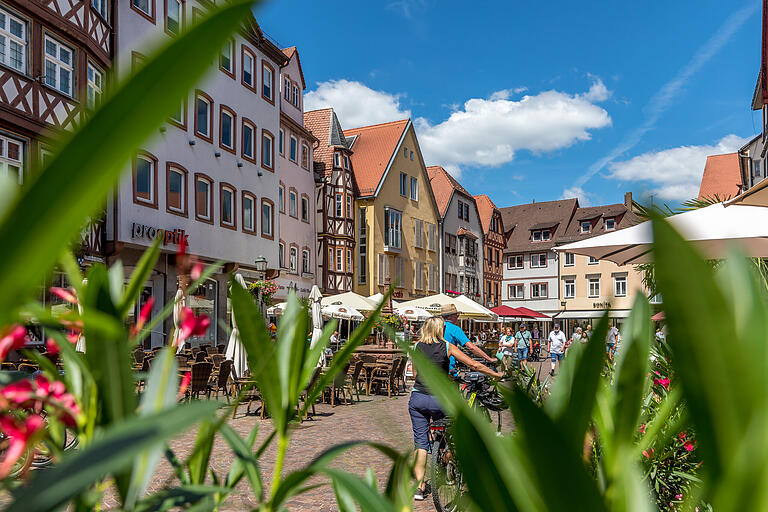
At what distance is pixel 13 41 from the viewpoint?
1408 centimetres

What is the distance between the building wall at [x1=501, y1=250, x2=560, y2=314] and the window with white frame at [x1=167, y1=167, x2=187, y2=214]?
132 feet

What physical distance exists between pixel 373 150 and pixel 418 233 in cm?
581

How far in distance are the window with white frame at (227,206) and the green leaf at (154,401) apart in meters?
22.9

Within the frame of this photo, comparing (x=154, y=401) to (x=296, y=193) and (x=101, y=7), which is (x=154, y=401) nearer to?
(x=101, y=7)

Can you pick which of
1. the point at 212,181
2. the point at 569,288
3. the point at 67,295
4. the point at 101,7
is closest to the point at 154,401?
the point at 67,295

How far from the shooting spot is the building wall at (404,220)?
3678 centimetres

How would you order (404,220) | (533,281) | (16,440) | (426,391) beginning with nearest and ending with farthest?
(16,440) → (426,391) → (404,220) → (533,281)

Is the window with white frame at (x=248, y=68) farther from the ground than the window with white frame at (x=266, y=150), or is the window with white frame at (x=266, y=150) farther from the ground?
the window with white frame at (x=248, y=68)

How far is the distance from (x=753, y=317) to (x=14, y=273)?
38 centimetres

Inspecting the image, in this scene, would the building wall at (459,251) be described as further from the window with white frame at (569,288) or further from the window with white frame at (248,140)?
the window with white frame at (248,140)

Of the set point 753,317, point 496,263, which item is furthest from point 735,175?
point 753,317

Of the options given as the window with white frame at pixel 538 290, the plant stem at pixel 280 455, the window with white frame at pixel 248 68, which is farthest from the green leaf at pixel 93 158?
the window with white frame at pixel 538 290

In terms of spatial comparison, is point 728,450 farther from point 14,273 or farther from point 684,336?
point 14,273

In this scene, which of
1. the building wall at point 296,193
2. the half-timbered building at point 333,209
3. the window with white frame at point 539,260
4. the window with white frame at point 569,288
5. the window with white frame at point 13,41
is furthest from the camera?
the window with white frame at point 539,260
